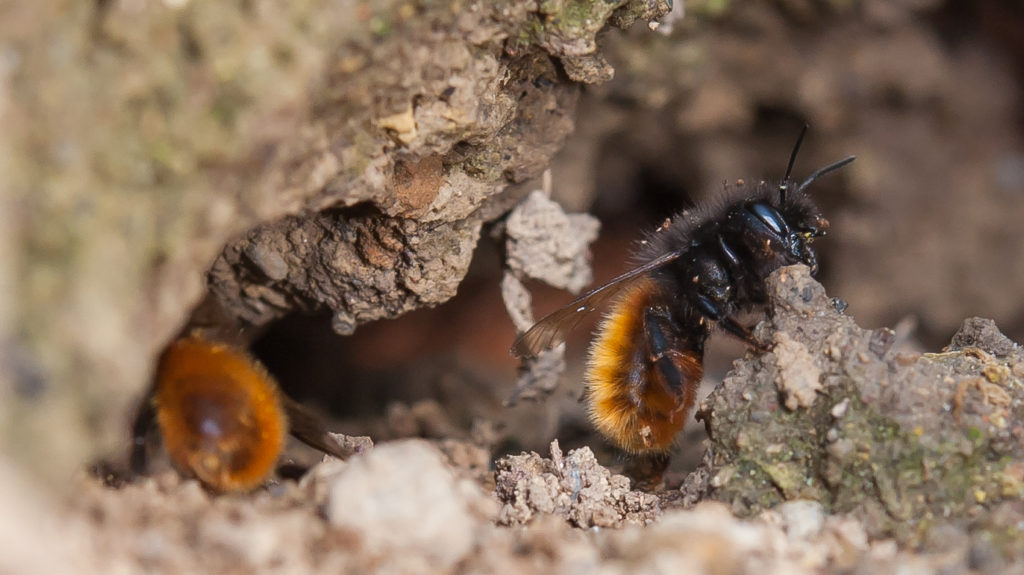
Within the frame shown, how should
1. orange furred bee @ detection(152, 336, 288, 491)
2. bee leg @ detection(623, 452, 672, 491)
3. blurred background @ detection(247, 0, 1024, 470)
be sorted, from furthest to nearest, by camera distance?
blurred background @ detection(247, 0, 1024, 470) → bee leg @ detection(623, 452, 672, 491) → orange furred bee @ detection(152, 336, 288, 491)

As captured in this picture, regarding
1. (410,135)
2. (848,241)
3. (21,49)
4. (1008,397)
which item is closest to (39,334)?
(21,49)

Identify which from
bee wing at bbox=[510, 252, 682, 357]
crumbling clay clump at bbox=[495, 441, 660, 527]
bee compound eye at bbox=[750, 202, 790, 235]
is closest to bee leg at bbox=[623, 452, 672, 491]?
crumbling clay clump at bbox=[495, 441, 660, 527]

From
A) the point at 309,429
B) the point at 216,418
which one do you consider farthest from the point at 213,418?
the point at 309,429

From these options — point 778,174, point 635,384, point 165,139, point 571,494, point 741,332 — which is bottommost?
point 778,174

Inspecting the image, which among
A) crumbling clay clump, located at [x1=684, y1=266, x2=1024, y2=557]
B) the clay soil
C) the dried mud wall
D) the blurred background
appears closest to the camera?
the dried mud wall

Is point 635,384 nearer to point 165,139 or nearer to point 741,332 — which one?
point 741,332

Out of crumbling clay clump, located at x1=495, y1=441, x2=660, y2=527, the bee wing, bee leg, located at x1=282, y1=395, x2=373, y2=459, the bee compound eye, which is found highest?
bee leg, located at x1=282, y1=395, x2=373, y2=459

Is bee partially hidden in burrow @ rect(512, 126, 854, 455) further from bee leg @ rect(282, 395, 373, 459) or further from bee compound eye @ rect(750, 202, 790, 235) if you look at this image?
bee leg @ rect(282, 395, 373, 459)
